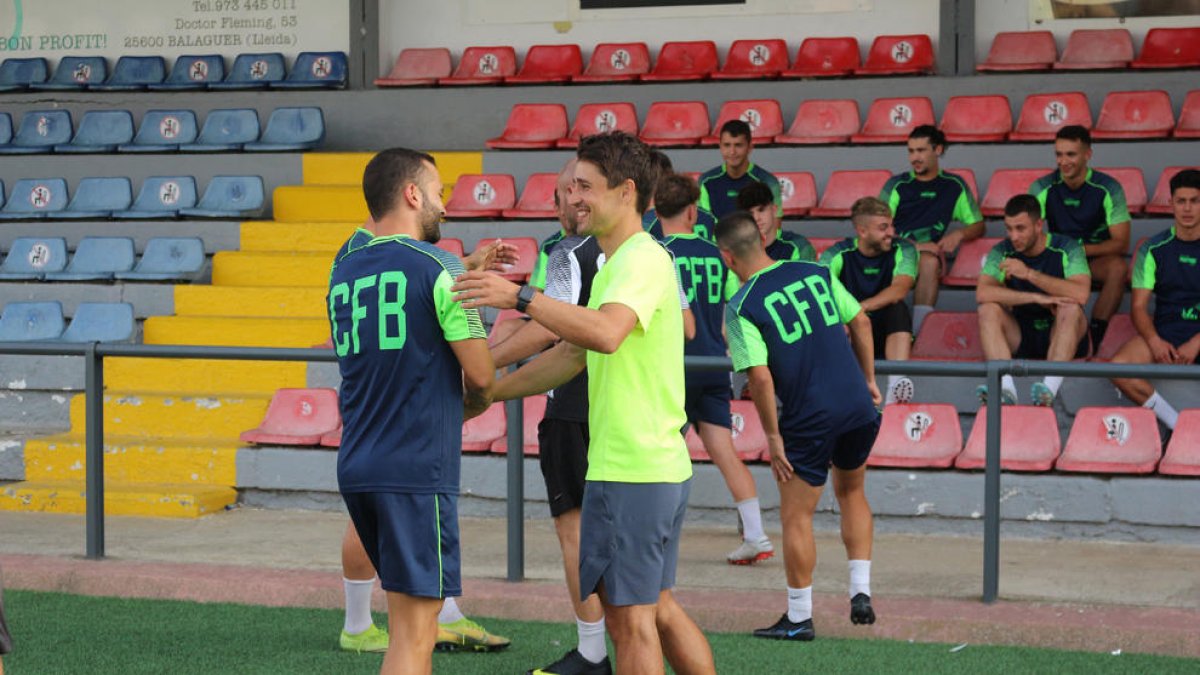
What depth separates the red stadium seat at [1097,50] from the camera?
42.7 ft

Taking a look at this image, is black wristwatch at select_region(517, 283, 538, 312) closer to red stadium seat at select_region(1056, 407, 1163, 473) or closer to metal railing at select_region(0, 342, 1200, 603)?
metal railing at select_region(0, 342, 1200, 603)

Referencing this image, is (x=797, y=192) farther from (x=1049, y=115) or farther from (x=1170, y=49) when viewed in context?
(x=1170, y=49)

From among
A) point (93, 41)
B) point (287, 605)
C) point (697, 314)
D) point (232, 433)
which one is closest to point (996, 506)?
point (697, 314)

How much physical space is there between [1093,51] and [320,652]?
9242 mm

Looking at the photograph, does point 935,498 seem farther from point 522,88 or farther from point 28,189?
point 28,189

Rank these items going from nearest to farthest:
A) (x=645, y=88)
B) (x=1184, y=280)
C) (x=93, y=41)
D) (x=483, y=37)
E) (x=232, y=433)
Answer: (x=1184, y=280), (x=232, y=433), (x=645, y=88), (x=483, y=37), (x=93, y=41)

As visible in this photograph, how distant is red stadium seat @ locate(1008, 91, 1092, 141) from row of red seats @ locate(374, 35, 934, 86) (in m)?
1.31

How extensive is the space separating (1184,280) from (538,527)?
398cm

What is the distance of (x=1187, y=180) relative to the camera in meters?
9.43

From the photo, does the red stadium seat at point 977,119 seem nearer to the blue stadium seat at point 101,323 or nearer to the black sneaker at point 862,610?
the blue stadium seat at point 101,323

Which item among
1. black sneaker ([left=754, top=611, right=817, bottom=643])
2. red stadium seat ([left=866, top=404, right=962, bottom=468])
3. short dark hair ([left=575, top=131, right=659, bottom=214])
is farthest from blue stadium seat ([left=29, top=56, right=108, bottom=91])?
short dark hair ([left=575, top=131, right=659, bottom=214])

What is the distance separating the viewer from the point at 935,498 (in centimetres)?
870

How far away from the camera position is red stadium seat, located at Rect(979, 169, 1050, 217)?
11.3m

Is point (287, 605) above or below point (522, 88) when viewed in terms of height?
below
